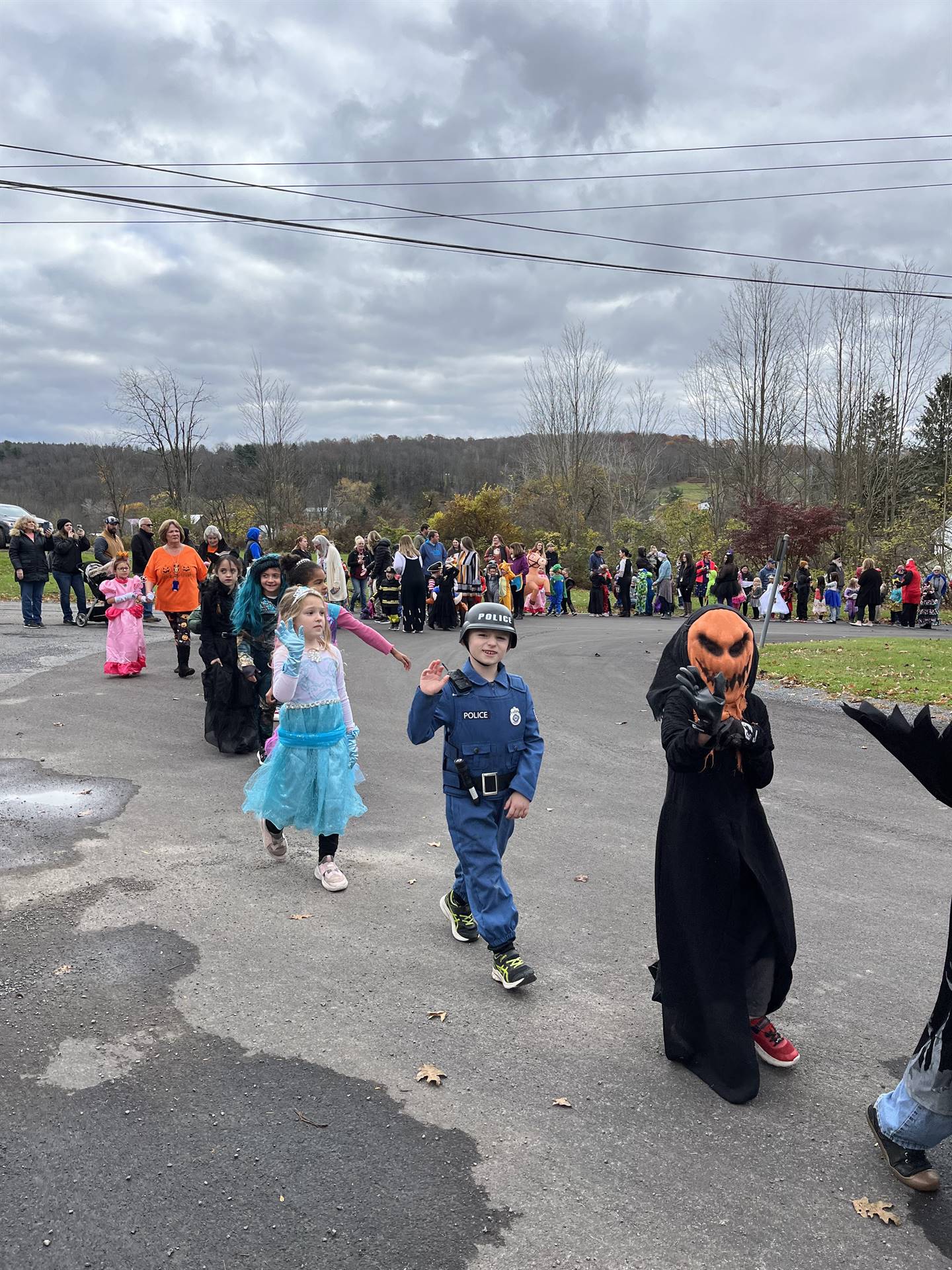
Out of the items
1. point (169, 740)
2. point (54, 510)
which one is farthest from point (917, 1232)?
point (54, 510)

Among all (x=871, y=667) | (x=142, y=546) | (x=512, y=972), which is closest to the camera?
(x=512, y=972)

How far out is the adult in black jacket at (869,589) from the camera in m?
25.7

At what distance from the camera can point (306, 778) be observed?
5.79 metres

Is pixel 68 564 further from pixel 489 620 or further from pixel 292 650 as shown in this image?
pixel 489 620

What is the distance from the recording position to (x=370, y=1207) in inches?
116

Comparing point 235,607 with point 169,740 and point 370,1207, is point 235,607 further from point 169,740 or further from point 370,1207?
point 370,1207

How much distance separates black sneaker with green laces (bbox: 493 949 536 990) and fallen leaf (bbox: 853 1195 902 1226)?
1.71 m

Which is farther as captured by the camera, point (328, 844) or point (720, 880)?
point (328, 844)

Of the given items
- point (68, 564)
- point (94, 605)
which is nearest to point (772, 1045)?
point (68, 564)

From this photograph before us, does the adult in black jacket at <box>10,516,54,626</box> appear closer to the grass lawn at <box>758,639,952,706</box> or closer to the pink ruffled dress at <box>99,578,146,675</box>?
the pink ruffled dress at <box>99,578,146,675</box>

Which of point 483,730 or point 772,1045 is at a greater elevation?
point 483,730

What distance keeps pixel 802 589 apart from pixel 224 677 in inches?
867

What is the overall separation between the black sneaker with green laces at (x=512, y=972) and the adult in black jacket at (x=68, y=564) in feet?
50.0

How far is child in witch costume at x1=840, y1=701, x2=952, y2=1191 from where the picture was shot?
3.03 m
